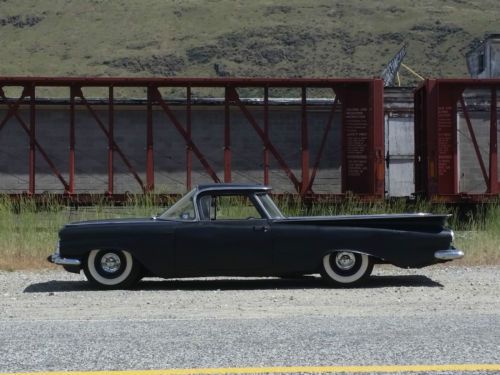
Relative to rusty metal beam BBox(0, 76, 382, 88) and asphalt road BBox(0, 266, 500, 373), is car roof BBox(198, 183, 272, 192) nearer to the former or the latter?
asphalt road BBox(0, 266, 500, 373)

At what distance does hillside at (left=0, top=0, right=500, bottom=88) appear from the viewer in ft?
287

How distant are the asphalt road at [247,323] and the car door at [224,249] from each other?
28 centimetres

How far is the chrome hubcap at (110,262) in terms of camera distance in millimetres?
9898

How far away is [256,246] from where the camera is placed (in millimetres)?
9828

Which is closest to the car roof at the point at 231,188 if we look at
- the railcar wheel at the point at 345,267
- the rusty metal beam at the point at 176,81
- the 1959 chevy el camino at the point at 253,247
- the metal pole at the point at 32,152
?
the 1959 chevy el camino at the point at 253,247

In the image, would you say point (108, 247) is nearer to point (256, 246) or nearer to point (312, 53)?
point (256, 246)

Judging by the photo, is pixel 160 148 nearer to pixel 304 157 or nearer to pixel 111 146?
pixel 111 146

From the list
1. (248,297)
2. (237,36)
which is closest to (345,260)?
(248,297)

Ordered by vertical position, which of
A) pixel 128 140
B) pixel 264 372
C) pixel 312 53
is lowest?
pixel 264 372

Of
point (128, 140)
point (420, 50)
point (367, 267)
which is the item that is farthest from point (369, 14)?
point (367, 267)

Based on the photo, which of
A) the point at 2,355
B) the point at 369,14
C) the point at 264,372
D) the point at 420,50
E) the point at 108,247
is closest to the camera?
the point at 264,372

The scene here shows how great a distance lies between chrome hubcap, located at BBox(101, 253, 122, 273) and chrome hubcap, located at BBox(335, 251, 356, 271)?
8.60 ft

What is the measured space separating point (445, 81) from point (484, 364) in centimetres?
1303

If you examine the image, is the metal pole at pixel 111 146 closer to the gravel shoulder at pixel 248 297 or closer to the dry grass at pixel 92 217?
the dry grass at pixel 92 217
